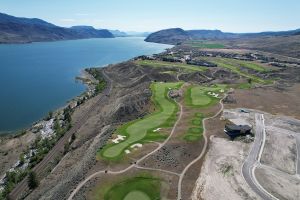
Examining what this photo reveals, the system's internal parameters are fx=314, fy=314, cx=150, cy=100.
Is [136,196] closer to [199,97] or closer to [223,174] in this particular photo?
[223,174]

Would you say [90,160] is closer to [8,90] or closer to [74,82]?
[8,90]

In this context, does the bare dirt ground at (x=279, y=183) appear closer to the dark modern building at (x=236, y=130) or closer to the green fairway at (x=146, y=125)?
the dark modern building at (x=236, y=130)

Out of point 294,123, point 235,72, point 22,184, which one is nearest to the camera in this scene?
point 22,184

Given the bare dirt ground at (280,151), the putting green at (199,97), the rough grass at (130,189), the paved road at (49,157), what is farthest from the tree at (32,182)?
the putting green at (199,97)

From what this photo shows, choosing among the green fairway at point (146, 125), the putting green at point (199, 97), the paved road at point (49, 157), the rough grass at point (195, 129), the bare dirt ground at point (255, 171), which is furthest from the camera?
the putting green at point (199, 97)

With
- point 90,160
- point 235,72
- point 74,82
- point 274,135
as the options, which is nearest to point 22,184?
point 90,160

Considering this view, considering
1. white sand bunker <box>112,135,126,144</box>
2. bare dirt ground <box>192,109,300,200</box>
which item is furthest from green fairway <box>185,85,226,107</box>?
white sand bunker <box>112,135,126,144</box>

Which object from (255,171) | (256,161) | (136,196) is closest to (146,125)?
(256,161)
